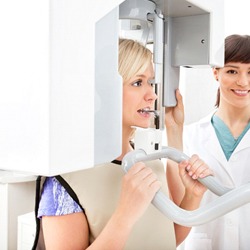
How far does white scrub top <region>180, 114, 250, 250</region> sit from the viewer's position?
1.17m

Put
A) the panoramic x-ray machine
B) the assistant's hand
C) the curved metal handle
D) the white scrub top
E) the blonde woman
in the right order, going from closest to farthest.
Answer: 1. the panoramic x-ray machine
2. the curved metal handle
3. the blonde woman
4. the assistant's hand
5. the white scrub top

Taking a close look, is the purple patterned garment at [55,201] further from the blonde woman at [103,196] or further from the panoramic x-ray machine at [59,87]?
the panoramic x-ray machine at [59,87]

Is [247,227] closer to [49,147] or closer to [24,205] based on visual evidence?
[49,147]

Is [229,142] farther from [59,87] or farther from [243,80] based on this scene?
[59,87]

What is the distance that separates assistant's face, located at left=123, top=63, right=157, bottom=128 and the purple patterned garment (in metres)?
0.18

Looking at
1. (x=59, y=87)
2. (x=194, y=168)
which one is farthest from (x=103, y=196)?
(x=59, y=87)

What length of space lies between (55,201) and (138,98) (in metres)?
0.25

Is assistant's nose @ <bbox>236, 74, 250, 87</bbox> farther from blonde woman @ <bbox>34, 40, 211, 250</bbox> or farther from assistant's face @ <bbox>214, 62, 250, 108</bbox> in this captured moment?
blonde woman @ <bbox>34, 40, 211, 250</bbox>

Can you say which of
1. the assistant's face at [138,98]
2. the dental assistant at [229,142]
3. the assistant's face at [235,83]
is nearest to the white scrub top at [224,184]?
the dental assistant at [229,142]

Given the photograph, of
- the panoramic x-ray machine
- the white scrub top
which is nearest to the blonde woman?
the panoramic x-ray machine

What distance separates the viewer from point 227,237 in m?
1.17

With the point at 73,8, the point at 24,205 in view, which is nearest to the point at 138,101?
the point at 73,8

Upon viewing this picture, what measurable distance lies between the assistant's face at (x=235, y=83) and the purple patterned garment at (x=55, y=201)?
2.19 ft

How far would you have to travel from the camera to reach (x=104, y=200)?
2.57ft
